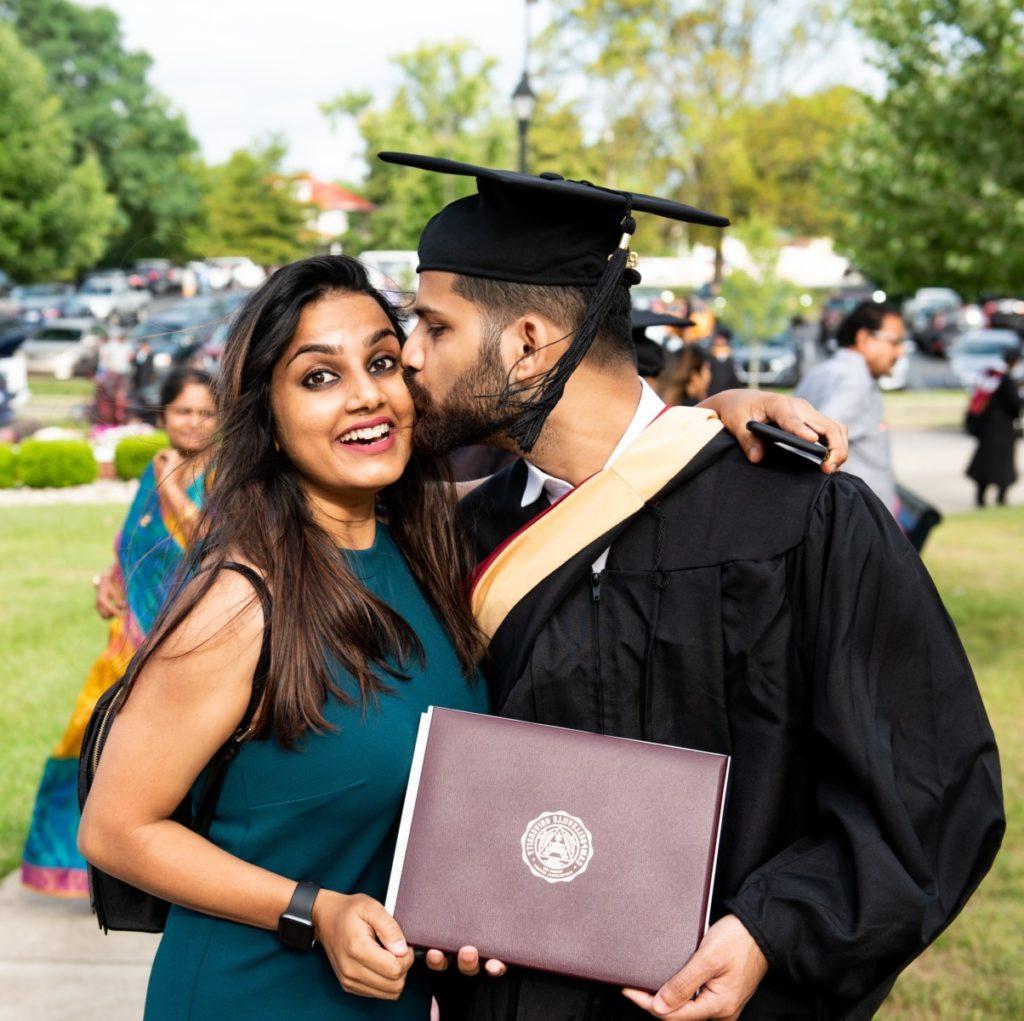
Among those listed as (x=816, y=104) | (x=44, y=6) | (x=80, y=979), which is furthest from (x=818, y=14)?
(x=44, y=6)

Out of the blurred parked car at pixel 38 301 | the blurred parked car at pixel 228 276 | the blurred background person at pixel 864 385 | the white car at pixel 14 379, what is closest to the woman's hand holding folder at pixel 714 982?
the blurred parked car at pixel 228 276

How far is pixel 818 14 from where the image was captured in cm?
3778

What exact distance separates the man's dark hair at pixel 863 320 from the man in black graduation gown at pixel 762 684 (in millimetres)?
5845

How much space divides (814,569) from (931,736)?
322 mm

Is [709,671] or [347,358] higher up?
[347,358]

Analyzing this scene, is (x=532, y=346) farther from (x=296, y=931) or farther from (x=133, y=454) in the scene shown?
(x=133, y=454)

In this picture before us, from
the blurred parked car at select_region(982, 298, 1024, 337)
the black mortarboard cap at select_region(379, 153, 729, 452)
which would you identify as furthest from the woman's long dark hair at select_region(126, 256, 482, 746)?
the blurred parked car at select_region(982, 298, 1024, 337)

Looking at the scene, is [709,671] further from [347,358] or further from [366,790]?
[347,358]

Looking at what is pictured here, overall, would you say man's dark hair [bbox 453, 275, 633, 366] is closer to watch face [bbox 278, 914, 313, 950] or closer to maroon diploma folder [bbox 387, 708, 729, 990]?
maroon diploma folder [bbox 387, 708, 729, 990]

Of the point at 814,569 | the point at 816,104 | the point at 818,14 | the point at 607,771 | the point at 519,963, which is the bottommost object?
the point at 519,963

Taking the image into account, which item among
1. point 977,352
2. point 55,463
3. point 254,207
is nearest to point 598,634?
point 55,463

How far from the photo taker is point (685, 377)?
8.59m

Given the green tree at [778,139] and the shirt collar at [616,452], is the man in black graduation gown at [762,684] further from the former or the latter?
the green tree at [778,139]

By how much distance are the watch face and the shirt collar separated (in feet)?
2.93
